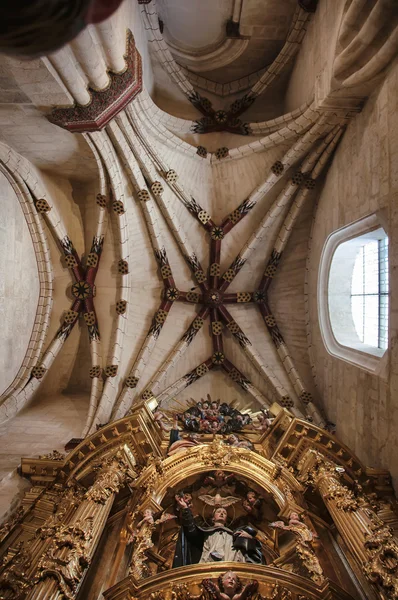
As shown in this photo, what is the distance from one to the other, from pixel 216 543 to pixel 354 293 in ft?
18.2

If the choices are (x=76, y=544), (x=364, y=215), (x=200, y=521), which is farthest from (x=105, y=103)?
(x=200, y=521)

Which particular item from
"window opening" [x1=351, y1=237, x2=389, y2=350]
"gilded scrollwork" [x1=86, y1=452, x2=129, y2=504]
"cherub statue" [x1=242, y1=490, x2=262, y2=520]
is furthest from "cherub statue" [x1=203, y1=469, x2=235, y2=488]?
"window opening" [x1=351, y1=237, x2=389, y2=350]

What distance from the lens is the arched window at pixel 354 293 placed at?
288 inches

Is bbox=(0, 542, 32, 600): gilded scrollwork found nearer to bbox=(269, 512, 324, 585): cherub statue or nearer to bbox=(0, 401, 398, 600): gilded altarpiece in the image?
bbox=(0, 401, 398, 600): gilded altarpiece

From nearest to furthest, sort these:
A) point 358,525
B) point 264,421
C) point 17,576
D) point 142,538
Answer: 1. point 17,576
2. point 358,525
3. point 142,538
4. point 264,421

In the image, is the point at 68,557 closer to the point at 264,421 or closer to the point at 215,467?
the point at 215,467

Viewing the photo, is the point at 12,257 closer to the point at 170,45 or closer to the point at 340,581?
the point at 170,45

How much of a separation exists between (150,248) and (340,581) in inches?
277

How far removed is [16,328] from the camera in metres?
7.77

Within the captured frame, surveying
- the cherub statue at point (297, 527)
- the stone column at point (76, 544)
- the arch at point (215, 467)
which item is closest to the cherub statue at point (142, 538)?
the arch at point (215, 467)

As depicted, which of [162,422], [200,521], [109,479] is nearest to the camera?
[109,479]

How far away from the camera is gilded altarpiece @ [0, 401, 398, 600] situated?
4043 mm

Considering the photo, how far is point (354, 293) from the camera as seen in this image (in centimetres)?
835

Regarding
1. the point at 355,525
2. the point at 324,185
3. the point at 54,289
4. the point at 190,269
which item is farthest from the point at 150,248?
the point at 355,525
